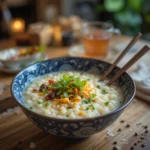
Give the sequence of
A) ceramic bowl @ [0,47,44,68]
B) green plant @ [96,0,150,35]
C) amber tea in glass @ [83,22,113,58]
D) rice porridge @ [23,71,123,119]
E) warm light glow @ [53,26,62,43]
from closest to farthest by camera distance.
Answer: rice porridge @ [23,71,123,119] → ceramic bowl @ [0,47,44,68] → amber tea in glass @ [83,22,113,58] → warm light glow @ [53,26,62,43] → green plant @ [96,0,150,35]

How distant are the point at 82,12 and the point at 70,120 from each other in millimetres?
3425

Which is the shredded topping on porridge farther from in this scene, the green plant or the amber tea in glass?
the green plant

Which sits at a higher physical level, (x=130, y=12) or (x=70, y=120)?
(x=70, y=120)

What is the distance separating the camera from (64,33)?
78.3 inches

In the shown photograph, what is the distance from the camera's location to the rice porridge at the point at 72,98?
94 cm

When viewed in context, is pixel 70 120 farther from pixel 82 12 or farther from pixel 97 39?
pixel 82 12

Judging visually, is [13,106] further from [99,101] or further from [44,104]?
[99,101]

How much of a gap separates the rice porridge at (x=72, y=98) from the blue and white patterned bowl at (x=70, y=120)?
0.05 metres

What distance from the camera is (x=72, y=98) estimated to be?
101 cm

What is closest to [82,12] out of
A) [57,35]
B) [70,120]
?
[57,35]

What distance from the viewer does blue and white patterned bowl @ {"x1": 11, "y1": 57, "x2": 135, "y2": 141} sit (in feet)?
2.67

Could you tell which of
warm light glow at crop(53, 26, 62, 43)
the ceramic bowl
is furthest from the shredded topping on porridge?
warm light glow at crop(53, 26, 62, 43)

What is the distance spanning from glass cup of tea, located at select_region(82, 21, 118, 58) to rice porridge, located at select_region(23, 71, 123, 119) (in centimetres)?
55

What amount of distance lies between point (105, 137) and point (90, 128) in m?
0.22
